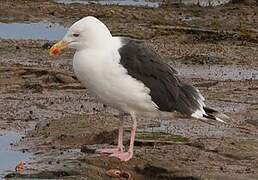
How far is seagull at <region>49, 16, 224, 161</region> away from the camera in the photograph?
856 cm

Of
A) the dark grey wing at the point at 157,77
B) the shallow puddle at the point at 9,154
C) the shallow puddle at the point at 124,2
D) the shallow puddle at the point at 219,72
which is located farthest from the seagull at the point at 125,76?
the shallow puddle at the point at 124,2

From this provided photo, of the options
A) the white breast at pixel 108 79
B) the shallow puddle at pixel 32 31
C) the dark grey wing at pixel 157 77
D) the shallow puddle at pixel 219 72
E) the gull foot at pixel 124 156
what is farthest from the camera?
the shallow puddle at pixel 32 31

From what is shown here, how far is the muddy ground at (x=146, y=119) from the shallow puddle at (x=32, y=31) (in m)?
0.34

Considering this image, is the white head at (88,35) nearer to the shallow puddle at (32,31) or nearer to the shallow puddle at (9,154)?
the shallow puddle at (9,154)

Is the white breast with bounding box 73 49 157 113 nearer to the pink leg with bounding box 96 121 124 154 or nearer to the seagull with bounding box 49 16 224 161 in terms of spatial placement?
the seagull with bounding box 49 16 224 161

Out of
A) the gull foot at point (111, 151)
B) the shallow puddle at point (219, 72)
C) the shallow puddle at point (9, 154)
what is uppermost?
the gull foot at point (111, 151)

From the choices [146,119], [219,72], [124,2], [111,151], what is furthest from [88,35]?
[124,2]

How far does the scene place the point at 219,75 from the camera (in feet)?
49.6

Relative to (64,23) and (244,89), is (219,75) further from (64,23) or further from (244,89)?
(64,23)

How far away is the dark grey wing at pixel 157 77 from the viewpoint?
28.8 ft

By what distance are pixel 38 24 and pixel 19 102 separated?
782cm

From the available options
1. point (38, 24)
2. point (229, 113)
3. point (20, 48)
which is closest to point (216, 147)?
point (229, 113)

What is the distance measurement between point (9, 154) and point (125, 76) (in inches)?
59.6

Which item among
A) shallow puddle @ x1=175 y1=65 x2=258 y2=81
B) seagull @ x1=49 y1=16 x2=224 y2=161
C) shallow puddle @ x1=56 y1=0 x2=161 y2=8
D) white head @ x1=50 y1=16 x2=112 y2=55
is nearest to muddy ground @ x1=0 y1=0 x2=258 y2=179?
shallow puddle @ x1=175 y1=65 x2=258 y2=81
